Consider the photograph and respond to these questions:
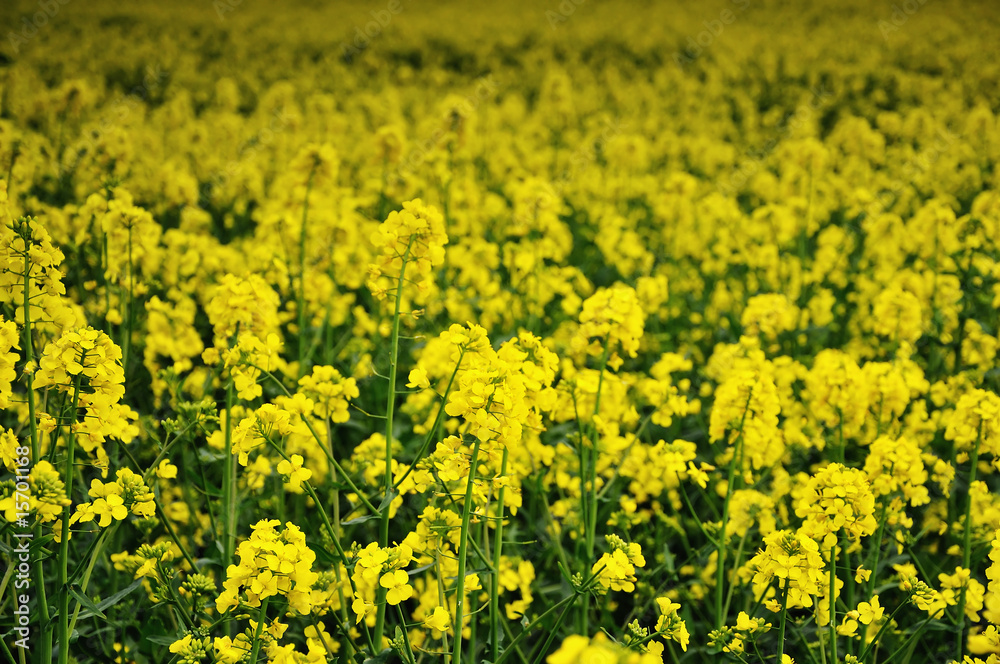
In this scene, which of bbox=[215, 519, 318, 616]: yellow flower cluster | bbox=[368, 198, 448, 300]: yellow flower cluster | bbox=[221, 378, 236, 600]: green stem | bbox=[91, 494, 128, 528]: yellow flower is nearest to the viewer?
bbox=[215, 519, 318, 616]: yellow flower cluster

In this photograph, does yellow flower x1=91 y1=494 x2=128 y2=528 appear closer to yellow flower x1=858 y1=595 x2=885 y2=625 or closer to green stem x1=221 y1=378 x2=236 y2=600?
green stem x1=221 y1=378 x2=236 y2=600

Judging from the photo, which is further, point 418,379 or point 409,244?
point 409,244

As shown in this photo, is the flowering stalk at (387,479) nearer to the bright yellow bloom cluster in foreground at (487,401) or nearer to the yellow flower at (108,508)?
the bright yellow bloom cluster in foreground at (487,401)

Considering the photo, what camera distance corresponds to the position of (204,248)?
13.4 feet

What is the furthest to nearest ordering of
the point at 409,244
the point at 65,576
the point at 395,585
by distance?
the point at 409,244 < the point at 65,576 < the point at 395,585

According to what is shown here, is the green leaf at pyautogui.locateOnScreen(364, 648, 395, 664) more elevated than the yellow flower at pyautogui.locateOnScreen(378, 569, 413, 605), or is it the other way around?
the yellow flower at pyautogui.locateOnScreen(378, 569, 413, 605)

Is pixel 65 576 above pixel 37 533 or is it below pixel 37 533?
below

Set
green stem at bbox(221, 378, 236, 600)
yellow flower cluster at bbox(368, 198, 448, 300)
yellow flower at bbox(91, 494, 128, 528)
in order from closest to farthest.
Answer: yellow flower at bbox(91, 494, 128, 528) → yellow flower cluster at bbox(368, 198, 448, 300) → green stem at bbox(221, 378, 236, 600)

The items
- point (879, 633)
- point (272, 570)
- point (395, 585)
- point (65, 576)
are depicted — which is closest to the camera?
point (272, 570)

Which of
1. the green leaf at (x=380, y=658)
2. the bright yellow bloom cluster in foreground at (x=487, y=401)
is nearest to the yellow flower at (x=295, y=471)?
the bright yellow bloom cluster in foreground at (x=487, y=401)

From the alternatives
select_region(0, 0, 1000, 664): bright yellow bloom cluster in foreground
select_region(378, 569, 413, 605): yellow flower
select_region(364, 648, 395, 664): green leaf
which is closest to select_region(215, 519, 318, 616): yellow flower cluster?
select_region(0, 0, 1000, 664): bright yellow bloom cluster in foreground

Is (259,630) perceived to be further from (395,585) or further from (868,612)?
(868,612)

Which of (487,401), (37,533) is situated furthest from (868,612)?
(37,533)

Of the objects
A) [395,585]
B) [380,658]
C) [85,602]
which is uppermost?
[395,585]
